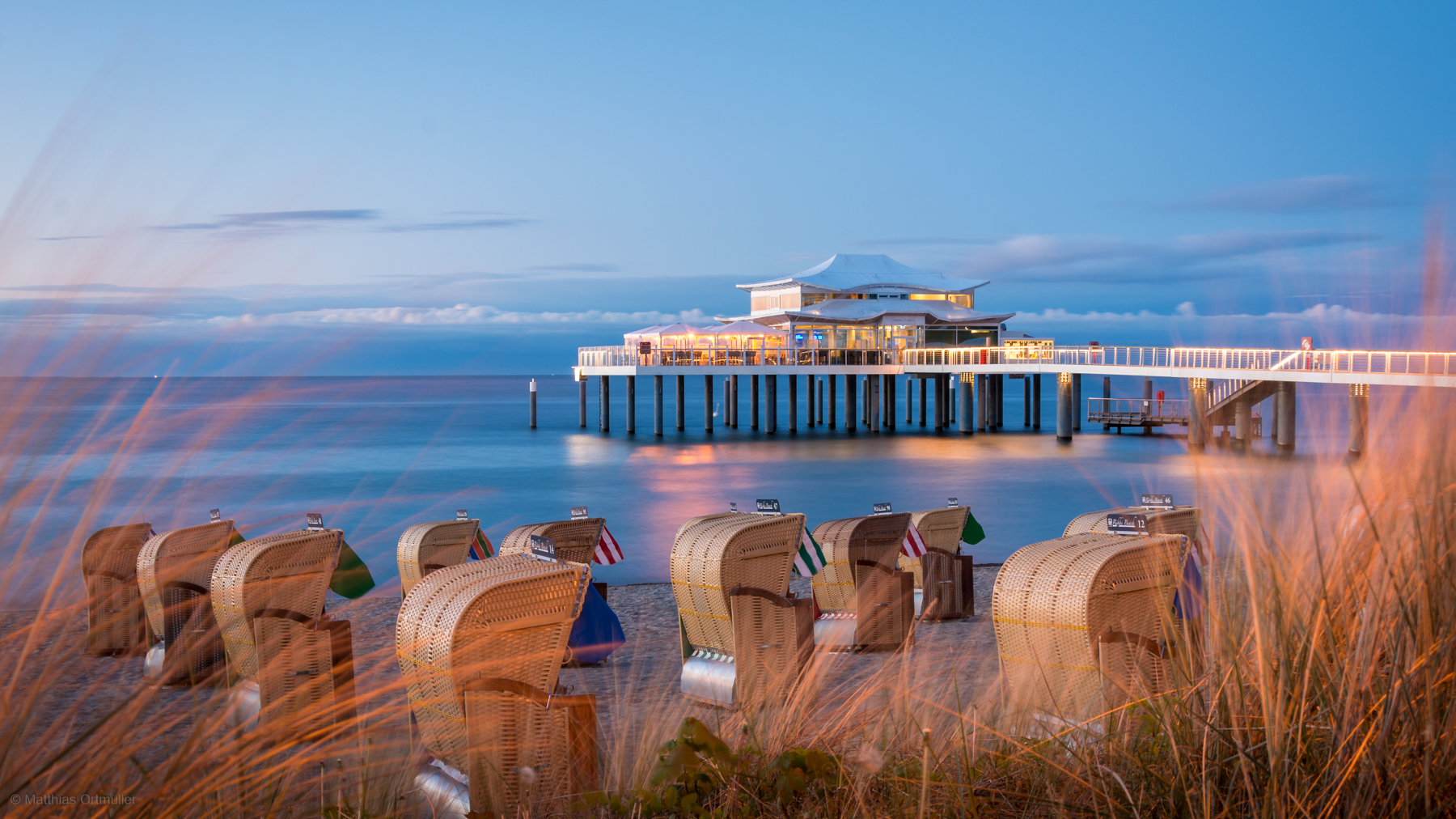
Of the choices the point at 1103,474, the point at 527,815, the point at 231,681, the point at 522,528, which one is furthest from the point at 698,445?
the point at 527,815

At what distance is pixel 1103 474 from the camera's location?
32.0m

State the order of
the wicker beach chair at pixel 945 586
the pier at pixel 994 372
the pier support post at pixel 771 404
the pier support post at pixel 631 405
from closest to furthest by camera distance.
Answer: the wicker beach chair at pixel 945 586 → the pier at pixel 994 372 → the pier support post at pixel 631 405 → the pier support post at pixel 771 404

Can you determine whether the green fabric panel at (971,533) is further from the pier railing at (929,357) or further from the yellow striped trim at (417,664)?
the pier railing at (929,357)

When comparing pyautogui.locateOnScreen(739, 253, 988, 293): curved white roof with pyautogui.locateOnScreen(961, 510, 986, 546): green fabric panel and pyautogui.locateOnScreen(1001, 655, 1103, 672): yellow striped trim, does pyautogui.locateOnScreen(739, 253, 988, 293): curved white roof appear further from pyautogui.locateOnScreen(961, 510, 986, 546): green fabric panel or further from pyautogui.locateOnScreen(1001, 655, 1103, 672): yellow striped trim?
pyautogui.locateOnScreen(1001, 655, 1103, 672): yellow striped trim

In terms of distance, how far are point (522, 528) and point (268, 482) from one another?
21.0 metres

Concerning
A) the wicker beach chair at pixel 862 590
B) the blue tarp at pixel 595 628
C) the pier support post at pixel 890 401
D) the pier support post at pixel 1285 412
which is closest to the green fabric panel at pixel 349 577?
the blue tarp at pixel 595 628

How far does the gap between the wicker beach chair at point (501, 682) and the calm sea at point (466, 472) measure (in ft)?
1.65

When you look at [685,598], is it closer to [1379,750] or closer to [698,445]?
[1379,750]

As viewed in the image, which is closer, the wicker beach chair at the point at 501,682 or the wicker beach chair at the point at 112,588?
the wicker beach chair at the point at 501,682

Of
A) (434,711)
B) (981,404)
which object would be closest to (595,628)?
(434,711)

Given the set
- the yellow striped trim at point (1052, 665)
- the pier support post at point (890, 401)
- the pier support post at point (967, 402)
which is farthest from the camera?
the pier support post at point (890, 401)

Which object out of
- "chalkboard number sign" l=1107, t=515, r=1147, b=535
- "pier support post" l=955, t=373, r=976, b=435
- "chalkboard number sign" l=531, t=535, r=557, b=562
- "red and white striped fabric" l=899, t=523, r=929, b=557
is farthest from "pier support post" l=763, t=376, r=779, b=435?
"chalkboard number sign" l=531, t=535, r=557, b=562

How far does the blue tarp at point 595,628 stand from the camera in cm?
642

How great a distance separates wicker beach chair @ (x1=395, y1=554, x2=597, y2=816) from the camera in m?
3.81
